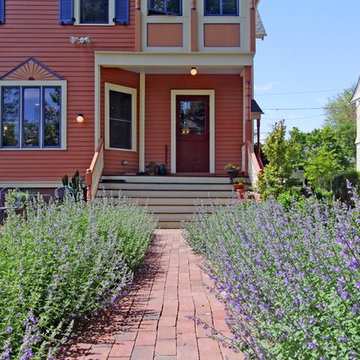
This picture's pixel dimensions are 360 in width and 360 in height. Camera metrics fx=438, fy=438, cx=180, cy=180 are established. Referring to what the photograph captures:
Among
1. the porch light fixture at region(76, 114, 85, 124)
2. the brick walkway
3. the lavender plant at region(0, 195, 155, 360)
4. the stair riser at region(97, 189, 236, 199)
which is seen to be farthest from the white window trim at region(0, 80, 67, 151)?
the lavender plant at region(0, 195, 155, 360)

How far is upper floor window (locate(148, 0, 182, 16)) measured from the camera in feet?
36.2

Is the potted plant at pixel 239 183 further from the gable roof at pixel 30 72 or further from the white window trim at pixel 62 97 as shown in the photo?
the gable roof at pixel 30 72

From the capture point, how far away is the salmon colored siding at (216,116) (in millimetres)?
11828

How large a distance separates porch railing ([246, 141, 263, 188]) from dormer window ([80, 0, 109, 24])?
189 inches

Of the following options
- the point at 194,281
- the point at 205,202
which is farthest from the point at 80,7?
the point at 194,281

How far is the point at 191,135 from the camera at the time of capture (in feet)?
39.4

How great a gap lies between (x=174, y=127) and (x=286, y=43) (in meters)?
18.4

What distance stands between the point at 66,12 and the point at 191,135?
176 inches

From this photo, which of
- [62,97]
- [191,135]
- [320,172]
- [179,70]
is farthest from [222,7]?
[320,172]

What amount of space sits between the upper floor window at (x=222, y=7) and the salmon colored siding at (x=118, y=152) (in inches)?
100

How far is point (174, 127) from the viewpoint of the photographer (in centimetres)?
1188

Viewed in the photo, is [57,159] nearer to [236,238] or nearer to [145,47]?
[145,47]

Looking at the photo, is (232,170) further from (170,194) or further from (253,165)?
(170,194)

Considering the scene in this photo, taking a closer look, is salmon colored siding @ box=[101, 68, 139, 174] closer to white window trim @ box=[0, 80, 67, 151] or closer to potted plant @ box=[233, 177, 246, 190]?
white window trim @ box=[0, 80, 67, 151]
